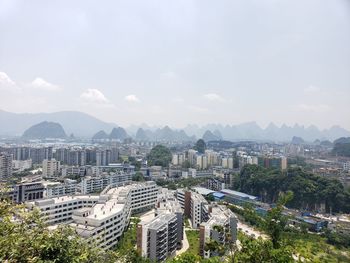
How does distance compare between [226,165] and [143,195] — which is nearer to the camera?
[143,195]

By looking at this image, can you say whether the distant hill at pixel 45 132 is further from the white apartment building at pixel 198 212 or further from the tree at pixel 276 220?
the tree at pixel 276 220

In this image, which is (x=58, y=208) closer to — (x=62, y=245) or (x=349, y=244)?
(x=62, y=245)

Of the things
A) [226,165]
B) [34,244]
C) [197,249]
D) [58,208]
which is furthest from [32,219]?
[226,165]

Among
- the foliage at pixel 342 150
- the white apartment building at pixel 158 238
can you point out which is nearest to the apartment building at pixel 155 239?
the white apartment building at pixel 158 238

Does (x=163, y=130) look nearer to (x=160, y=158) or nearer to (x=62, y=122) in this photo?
(x=160, y=158)

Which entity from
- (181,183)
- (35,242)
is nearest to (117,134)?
(181,183)

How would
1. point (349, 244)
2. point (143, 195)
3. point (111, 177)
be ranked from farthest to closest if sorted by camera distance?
point (111, 177) < point (143, 195) < point (349, 244)

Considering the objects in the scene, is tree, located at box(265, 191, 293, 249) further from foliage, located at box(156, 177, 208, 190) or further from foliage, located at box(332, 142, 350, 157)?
foliage, located at box(332, 142, 350, 157)
